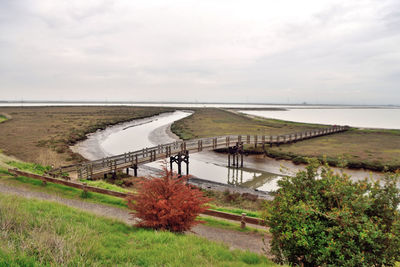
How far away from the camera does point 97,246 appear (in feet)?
20.1

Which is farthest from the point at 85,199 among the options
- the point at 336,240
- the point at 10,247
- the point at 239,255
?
the point at 336,240

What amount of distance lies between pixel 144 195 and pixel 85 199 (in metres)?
6.34

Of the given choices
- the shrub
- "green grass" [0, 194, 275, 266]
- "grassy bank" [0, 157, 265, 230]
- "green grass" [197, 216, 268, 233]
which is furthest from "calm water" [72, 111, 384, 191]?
"green grass" [0, 194, 275, 266]

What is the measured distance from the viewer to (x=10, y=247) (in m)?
4.78

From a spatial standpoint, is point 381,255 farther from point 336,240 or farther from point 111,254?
point 111,254

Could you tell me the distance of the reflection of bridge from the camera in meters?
19.9

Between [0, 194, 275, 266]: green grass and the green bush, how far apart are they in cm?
115

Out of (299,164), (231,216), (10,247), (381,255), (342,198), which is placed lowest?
(299,164)

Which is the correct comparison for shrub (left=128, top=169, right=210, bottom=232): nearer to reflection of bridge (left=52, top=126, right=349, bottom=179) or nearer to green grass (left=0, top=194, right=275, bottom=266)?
green grass (left=0, top=194, right=275, bottom=266)

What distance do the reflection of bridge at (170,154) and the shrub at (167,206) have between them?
12183 millimetres

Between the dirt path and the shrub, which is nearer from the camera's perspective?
the shrub

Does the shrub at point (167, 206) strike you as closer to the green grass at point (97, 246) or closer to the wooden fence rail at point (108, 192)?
the green grass at point (97, 246)

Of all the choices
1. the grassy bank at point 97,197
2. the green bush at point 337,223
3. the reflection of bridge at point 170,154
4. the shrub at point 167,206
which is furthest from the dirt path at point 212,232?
the reflection of bridge at point 170,154

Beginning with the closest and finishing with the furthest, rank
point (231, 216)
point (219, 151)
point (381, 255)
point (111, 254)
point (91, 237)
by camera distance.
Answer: point (381, 255) < point (111, 254) < point (91, 237) < point (231, 216) < point (219, 151)
